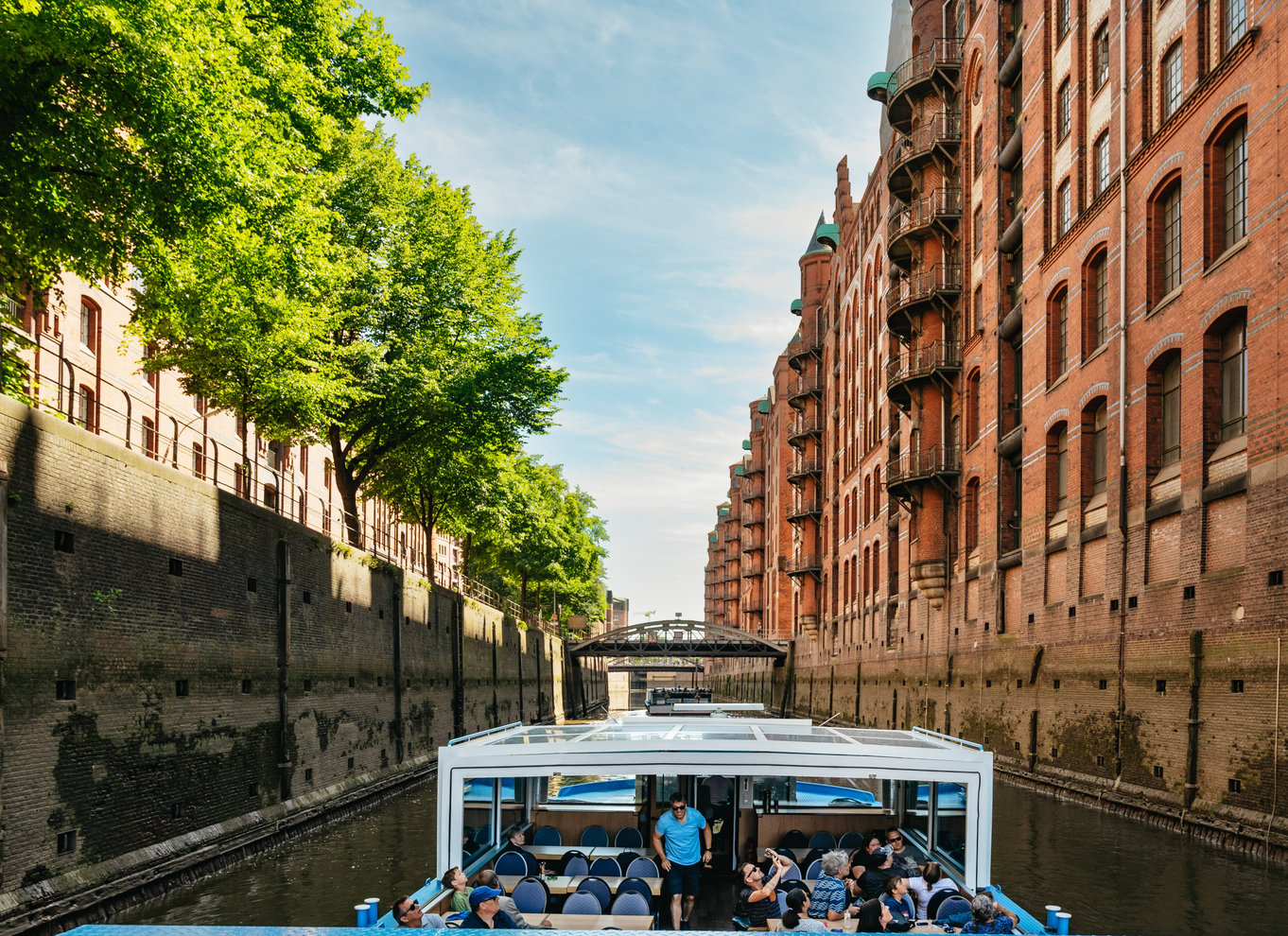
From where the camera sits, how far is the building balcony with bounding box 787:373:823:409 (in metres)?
77.6

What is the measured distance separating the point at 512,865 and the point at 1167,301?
20.0 m

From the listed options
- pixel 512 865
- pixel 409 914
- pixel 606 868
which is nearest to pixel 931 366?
pixel 606 868

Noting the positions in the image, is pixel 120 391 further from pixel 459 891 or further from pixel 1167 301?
pixel 1167 301

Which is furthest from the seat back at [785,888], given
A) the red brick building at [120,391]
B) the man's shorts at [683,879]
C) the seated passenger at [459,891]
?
the red brick building at [120,391]

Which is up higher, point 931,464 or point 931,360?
point 931,360

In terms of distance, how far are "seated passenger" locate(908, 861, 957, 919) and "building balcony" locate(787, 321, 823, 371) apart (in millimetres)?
68642

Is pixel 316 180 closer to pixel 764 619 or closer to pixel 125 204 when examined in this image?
pixel 125 204

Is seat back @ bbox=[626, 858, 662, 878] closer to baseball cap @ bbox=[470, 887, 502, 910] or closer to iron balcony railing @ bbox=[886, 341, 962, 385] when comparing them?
baseball cap @ bbox=[470, 887, 502, 910]

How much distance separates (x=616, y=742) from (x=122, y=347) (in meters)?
19.3

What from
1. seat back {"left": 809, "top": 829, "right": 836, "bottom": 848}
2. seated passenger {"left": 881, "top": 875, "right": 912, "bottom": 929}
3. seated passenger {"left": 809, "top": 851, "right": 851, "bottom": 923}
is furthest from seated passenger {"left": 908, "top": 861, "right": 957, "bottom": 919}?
seat back {"left": 809, "top": 829, "right": 836, "bottom": 848}

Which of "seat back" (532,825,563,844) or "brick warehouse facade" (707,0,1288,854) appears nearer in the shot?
"seat back" (532,825,563,844)

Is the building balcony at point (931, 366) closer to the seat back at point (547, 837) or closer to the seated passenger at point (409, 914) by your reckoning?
the seat back at point (547, 837)

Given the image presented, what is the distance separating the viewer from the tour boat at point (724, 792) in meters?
11.1

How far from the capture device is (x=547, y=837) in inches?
545
